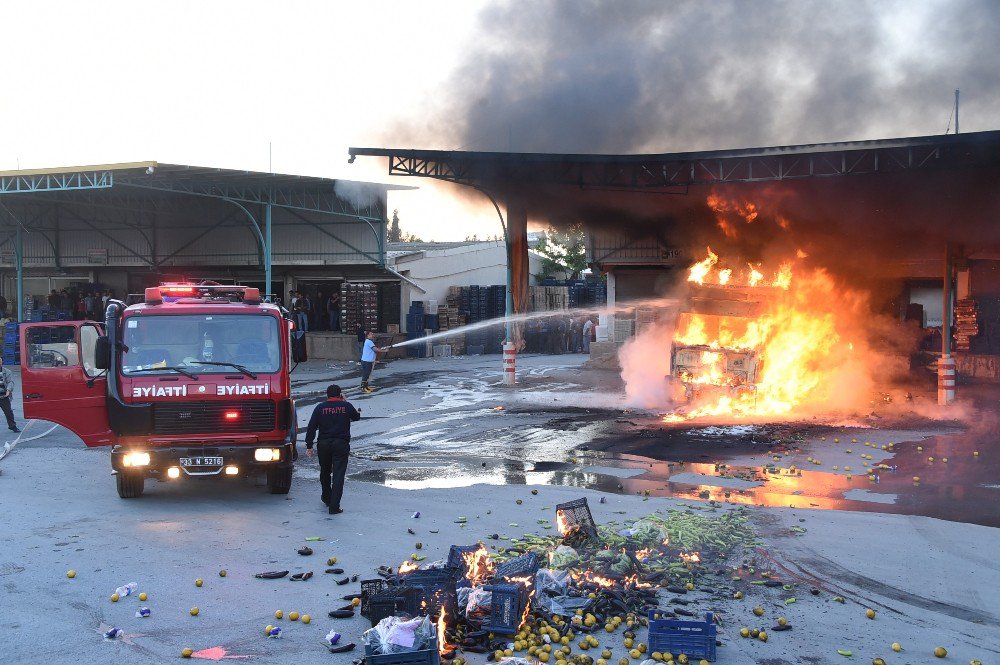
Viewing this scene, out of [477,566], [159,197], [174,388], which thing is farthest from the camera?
[159,197]

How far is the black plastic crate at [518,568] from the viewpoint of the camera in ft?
20.3

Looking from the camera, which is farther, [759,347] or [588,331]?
[588,331]

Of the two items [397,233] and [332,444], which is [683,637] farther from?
[397,233]

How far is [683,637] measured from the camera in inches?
209

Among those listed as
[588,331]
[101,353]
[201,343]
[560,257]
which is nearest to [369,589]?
[201,343]

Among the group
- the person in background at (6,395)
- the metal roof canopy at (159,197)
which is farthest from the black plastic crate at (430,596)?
the metal roof canopy at (159,197)

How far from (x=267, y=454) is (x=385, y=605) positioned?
3968 mm

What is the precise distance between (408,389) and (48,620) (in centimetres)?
1518

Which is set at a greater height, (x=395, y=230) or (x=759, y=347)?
(x=395, y=230)

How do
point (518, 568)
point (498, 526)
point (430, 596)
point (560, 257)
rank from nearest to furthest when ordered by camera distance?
point (430, 596)
point (518, 568)
point (498, 526)
point (560, 257)

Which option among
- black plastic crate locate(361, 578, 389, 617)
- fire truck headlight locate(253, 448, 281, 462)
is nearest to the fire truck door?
fire truck headlight locate(253, 448, 281, 462)

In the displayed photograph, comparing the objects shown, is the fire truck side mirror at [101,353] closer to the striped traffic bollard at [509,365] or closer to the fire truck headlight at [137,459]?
the fire truck headlight at [137,459]

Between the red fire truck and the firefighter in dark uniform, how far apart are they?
497mm

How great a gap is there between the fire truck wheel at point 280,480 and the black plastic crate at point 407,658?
5.23 metres
